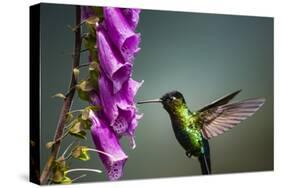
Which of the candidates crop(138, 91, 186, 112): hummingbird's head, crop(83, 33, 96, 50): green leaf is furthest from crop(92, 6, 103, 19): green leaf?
crop(138, 91, 186, 112): hummingbird's head

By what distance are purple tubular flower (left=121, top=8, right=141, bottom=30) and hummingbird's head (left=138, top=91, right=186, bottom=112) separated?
0.48 meters

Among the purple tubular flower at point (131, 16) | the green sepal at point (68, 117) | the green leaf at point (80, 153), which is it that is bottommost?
the green leaf at point (80, 153)

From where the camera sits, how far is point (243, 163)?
4562 mm

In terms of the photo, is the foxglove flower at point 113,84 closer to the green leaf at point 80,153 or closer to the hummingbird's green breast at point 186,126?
the green leaf at point 80,153

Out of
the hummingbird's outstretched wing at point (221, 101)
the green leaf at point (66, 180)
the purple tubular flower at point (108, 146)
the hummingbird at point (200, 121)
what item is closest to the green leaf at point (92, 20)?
the purple tubular flower at point (108, 146)

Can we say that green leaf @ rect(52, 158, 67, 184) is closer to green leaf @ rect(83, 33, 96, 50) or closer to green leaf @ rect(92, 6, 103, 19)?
green leaf @ rect(83, 33, 96, 50)

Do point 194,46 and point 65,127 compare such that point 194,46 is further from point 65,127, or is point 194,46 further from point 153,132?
point 65,127

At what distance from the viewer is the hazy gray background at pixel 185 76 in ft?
12.4

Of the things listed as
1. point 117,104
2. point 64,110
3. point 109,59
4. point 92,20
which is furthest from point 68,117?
point 92,20

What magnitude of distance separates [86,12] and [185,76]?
2.64ft

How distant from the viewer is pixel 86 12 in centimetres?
380

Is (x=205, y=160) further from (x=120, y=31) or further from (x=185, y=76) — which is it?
(x=120, y=31)

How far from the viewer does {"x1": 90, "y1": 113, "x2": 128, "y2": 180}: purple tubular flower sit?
3762 millimetres

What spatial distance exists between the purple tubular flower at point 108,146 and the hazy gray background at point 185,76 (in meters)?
0.06
